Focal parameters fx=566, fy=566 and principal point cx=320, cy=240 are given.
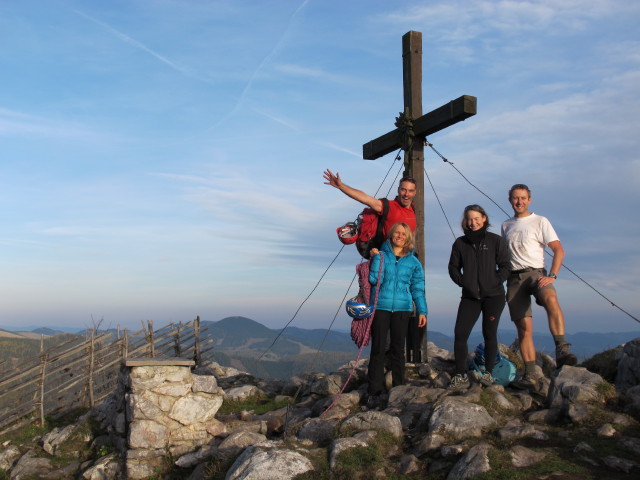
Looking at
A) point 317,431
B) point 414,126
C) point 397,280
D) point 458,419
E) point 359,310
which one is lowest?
point 317,431

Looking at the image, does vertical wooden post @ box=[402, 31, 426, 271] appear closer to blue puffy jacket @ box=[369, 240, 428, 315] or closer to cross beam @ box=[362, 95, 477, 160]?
cross beam @ box=[362, 95, 477, 160]

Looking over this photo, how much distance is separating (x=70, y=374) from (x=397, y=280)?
1082cm

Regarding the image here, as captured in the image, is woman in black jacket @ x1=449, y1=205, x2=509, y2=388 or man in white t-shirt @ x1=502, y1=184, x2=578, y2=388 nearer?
woman in black jacket @ x1=449, y1=205, x2=509, y2=388

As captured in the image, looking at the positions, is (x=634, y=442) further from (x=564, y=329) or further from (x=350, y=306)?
(x=350, y=306)

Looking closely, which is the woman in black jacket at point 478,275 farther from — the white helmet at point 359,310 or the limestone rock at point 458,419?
the white helmet at point 359,310

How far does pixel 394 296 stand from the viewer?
7297mm

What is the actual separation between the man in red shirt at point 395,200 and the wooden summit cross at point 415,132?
0.81m

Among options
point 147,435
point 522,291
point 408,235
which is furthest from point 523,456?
point 147,435

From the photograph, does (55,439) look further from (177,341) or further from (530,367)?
(177,341)

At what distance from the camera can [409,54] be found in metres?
9.32

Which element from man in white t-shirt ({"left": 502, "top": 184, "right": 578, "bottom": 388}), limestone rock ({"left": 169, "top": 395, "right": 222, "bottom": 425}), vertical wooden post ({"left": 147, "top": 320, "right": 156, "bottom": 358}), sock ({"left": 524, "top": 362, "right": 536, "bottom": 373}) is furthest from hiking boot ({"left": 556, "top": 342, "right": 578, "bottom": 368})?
vertical wooden post ({"left": 147, "top": 320, "right": 156, "bottom": 358})

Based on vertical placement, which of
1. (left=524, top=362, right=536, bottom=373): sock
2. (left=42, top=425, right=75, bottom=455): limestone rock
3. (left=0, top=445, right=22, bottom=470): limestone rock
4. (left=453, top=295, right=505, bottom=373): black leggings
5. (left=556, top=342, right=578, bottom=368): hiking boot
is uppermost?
(left=453, top=295, right=505, bottom=373): black leggings

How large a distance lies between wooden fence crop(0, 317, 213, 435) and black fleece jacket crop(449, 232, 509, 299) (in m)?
8.51

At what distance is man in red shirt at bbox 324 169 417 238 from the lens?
24.8 feet
